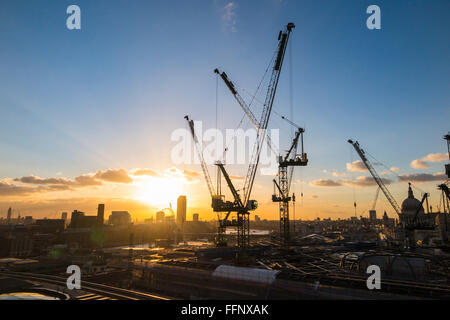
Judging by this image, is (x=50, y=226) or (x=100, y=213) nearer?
(x=50, y=226)

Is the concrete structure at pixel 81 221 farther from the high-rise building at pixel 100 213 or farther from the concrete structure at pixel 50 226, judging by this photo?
the concrete structure at pixel 50 226

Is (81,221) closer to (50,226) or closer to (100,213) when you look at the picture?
(100,213)

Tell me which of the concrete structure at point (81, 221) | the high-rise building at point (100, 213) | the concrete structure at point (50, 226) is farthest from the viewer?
the high-rise building at point (100, 213)

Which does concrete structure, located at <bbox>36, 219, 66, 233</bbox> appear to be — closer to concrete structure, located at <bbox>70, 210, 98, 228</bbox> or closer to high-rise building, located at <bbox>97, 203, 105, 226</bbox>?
concrete structure, located at <bbox>70, 210, 98, 228</bbox>

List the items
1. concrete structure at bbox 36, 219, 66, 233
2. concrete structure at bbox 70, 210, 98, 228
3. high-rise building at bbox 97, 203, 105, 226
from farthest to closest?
high-rise building at bbox 97, 203, 105, 226 < concrete structure at bbox 70, 210, 98, 228 < concrete structure at bbox 36, 219, 66, 233

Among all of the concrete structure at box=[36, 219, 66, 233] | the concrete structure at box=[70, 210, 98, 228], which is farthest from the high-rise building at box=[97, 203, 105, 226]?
the concrete structure at box=[36, 219, 66, 233]

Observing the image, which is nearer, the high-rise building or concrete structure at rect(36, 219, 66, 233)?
concrete structure at rect(36, 219, 66, 233)

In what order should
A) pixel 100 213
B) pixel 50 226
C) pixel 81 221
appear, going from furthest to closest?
pixel 100 213 → pixel 81 221 → pixel 50 226

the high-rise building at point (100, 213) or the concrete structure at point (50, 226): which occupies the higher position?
the high-rise building at point (100, 213)

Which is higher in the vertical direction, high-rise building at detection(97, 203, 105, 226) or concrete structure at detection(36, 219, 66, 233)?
high-rise building at detection(97, 203, 105, 226)

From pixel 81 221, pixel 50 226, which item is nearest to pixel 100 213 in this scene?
pixel 81 221

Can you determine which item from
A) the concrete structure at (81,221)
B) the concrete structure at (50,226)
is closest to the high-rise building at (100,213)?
the concrete structure at (81,221)
